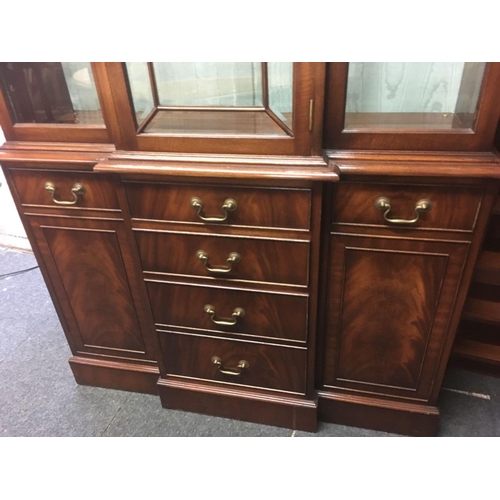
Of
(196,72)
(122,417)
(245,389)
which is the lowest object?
(122,417)

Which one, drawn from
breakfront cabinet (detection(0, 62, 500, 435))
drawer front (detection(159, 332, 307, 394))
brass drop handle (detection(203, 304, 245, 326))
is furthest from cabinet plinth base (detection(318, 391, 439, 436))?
brass drop handle (detection(203, 304, 245, 326))

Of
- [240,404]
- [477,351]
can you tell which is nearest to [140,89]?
[240,404]

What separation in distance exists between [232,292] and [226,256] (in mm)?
106

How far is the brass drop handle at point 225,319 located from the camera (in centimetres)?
111

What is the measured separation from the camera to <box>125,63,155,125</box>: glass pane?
886 millimetres

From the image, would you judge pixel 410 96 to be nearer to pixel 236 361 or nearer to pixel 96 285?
pixel 236 361

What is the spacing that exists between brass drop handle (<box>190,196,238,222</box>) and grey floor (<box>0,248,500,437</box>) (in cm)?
70

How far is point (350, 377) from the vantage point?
4.00ft

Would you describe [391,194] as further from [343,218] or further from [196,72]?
[196,72]

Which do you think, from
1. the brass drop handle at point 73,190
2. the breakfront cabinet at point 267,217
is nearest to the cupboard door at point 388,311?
the breakfront cabinet at point 267,217

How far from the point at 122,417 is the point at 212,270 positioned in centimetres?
64

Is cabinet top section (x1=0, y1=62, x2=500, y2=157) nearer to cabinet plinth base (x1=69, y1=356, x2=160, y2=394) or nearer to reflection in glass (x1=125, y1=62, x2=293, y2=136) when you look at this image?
reflection in glass (x1=125, y1=62, x2=293, y2=136)
